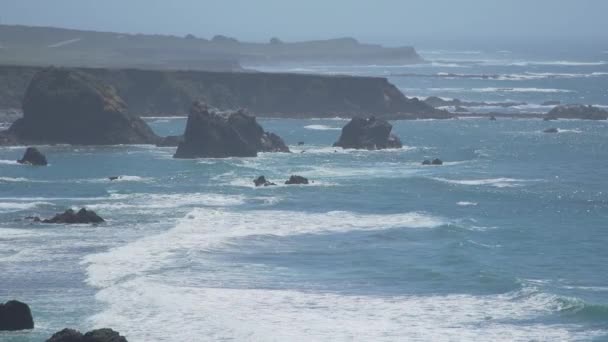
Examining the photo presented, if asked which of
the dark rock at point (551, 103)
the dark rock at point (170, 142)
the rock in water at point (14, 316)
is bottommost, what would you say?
the dark rock at point (551, 103)

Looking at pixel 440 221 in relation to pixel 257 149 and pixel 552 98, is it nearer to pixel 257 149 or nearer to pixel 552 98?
pixel 257 149

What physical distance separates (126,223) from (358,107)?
199 feet

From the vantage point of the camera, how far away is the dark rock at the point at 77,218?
51.3m

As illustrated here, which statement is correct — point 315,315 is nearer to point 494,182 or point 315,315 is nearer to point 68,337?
point 68,337

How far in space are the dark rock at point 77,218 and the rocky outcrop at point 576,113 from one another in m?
63.1

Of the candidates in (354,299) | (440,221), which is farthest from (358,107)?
(354,299)

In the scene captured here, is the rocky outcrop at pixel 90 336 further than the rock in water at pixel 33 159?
No

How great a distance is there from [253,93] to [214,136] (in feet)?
121

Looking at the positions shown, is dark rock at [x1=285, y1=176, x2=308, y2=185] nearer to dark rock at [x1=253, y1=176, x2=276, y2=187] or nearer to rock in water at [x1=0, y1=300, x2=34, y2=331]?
dark rock at [x1=253, y1=176, x2=276, y2=187]

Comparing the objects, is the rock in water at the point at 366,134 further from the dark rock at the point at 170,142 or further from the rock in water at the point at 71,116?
the rock in water at the point at 71,116

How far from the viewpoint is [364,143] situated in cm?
8369

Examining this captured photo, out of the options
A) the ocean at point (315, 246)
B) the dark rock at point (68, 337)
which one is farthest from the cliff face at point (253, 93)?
the dark rock at point (68, 337)

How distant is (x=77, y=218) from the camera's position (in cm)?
5134

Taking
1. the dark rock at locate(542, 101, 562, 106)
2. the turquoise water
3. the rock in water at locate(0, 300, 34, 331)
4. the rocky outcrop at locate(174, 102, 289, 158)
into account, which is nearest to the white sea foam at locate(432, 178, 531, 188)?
the turquoise water
